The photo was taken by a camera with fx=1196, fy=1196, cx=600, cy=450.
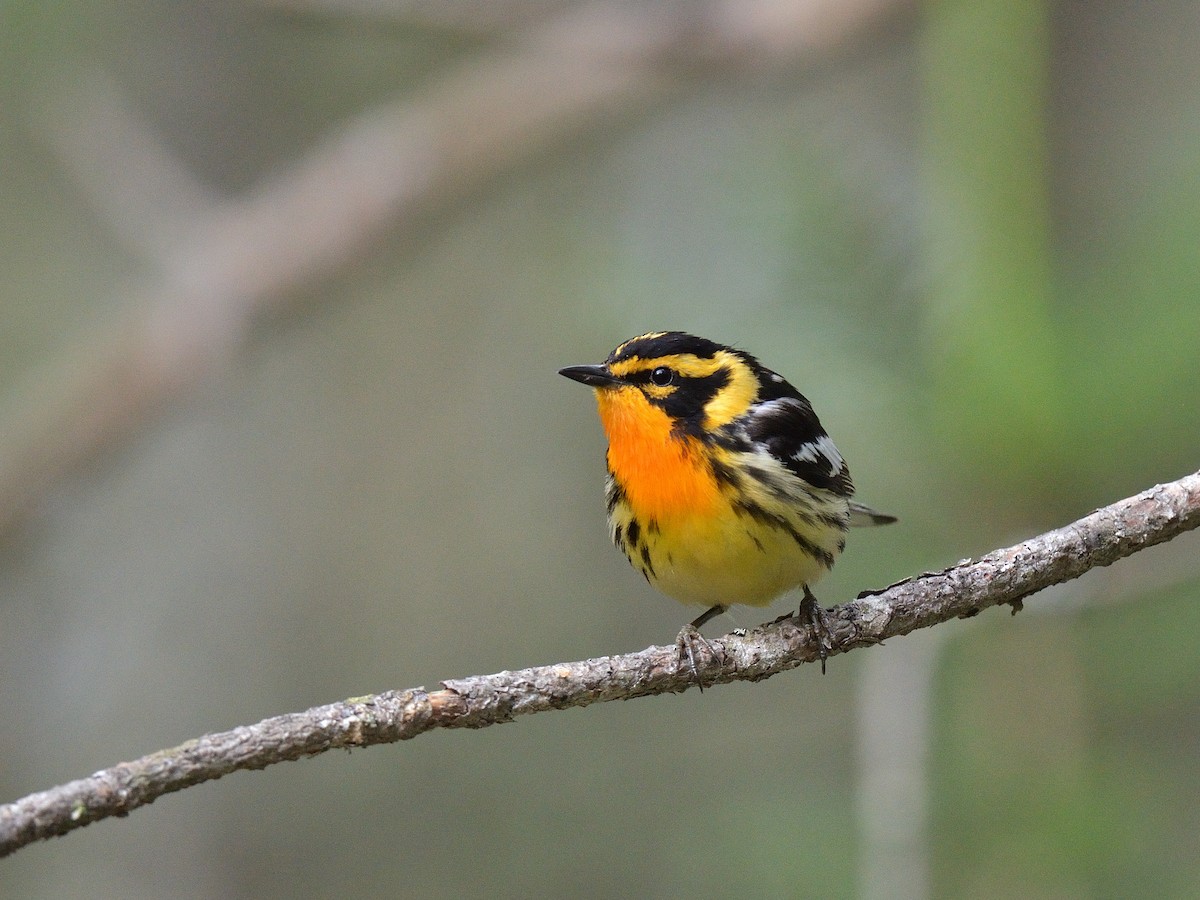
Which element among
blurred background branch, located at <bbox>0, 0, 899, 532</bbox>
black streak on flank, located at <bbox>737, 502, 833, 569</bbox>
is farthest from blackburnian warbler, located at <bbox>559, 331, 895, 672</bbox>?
blurred background branch, located at <bbox>0, 0, 899, 532</bbox>

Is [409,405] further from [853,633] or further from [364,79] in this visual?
[853,633]

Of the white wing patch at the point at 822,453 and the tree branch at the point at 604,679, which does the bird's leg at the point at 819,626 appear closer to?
the tree branch at the point at 604,679

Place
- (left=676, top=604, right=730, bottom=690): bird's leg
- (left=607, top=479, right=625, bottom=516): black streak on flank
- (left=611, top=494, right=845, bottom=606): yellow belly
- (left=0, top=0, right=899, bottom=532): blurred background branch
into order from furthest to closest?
(left=0, top=0, right=899, bottom=532): blurred background branch → (left=607, top=479, right=625, bottom=516): black streak on flank → (left=611, top=494, right=845, bottom=606): yellow belly → (left=676, top=604, right=730, bottom=690): bird's leg

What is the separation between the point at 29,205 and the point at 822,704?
5713 millimetres

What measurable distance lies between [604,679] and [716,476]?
1.20m

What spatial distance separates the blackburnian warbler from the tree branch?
39 centimetres

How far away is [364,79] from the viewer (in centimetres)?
845

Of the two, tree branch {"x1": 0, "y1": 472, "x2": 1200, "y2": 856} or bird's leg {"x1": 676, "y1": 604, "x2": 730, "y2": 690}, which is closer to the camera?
tree branch {"x1": 0, "y1": 472, "x2": 1200, "y2": 856}

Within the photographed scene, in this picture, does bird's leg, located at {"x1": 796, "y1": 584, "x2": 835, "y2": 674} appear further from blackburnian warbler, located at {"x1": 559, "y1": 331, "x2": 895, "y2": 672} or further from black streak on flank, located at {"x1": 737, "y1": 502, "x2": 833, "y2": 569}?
black streak on flank, located at {"x1": 737, "y1": 502, "x2": 833, "y2": 569}

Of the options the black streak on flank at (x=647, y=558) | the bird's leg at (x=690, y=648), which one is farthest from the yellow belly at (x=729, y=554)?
the bird's leg at (x=690, y=648)

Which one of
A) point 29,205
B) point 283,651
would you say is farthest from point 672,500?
point 29,205

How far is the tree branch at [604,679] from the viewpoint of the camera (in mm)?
1827

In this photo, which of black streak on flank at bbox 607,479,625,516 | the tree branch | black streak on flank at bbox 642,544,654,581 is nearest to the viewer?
the tree branch

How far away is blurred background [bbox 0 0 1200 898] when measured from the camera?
3119 mm
